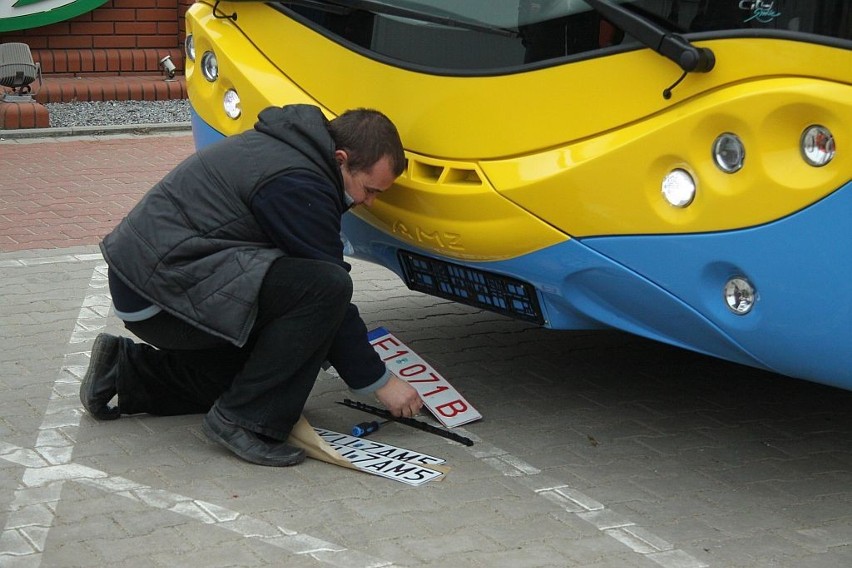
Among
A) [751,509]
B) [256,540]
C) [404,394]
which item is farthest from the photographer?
[404,394]

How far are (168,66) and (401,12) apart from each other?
855cm

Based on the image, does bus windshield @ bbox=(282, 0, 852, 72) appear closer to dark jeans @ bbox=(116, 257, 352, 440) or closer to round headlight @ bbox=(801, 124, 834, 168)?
round headlight @ bbox=(801, 124, 834, 168)

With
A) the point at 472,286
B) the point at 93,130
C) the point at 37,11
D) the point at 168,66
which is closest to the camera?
the point at 472,286

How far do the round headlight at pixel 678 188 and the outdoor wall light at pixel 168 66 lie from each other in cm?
945

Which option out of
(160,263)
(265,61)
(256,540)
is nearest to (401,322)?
(265,61)

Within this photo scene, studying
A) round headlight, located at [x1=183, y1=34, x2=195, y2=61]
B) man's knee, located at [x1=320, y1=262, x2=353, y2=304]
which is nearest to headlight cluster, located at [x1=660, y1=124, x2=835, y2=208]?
man's knee, located at [x1=320, y1=262, x2=353, y2=304]

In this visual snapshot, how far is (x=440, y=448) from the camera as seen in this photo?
418cm

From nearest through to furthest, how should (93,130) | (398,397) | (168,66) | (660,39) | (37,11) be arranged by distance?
(660,39)
(398,397)
(93,130)
(37,11)
(168,66)

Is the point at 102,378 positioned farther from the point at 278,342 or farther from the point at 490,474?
the point at 490,474

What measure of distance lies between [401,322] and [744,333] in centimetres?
232

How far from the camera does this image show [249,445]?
3975 millimetres

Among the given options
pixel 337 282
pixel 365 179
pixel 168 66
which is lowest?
pixel 168 66

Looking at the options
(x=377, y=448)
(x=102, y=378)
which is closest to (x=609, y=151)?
(x=377, y=448)

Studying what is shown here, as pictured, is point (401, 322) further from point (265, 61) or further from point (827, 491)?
point (827, 491)
